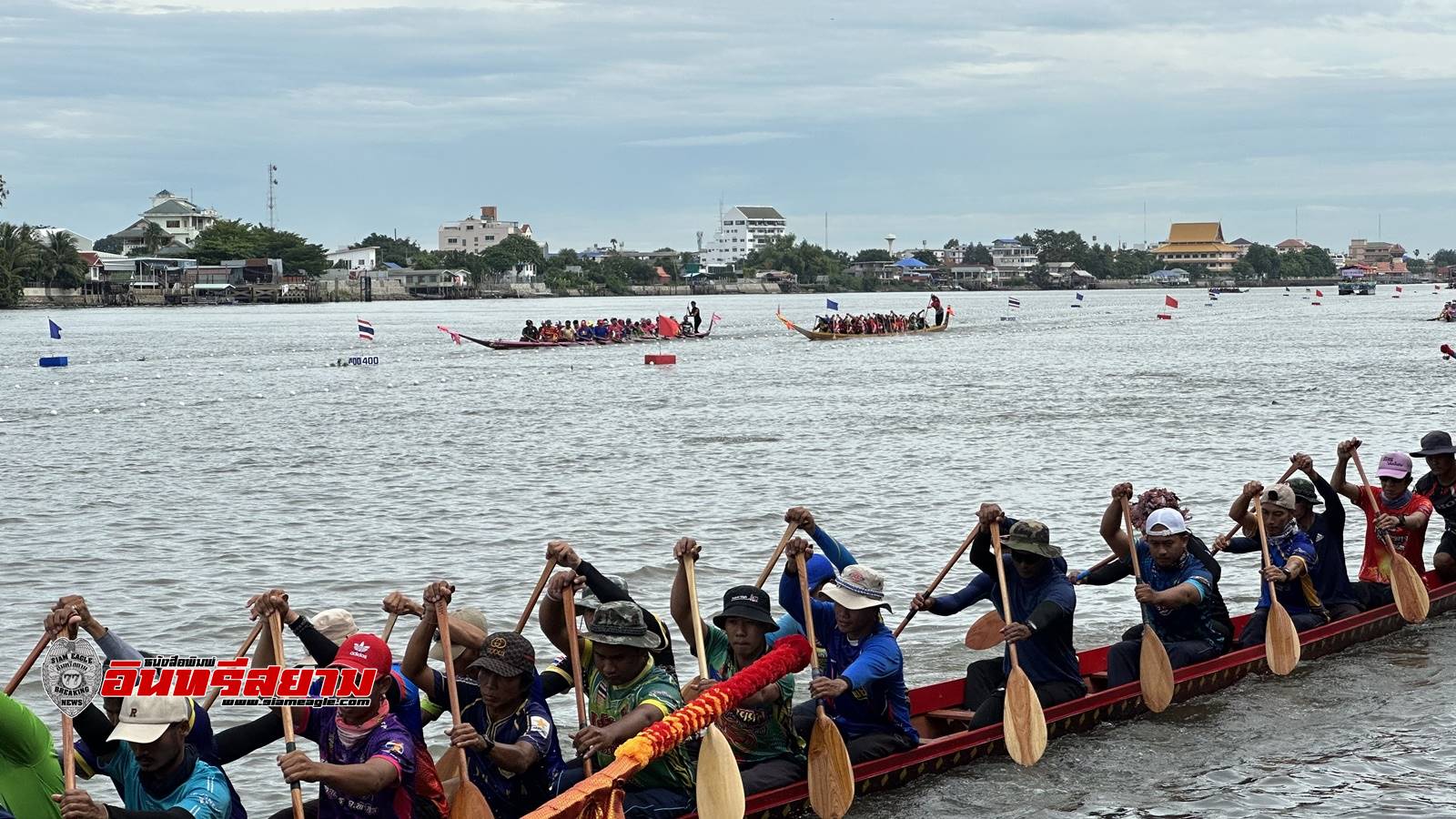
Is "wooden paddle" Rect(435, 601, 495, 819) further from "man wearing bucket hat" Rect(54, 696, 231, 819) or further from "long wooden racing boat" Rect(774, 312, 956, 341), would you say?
"long wooden racing boat" Rect(774, 312, 956, 341)

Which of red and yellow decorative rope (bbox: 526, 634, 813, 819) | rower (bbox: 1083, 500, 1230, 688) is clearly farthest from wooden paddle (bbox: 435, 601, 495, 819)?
rower (bbox: 1083, 500, 1230, 688)

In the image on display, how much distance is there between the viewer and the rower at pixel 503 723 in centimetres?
809

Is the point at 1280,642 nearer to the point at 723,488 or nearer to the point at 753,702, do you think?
the point at 753,702

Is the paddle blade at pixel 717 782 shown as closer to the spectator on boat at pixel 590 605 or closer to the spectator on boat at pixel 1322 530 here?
the spectator on boat at pixel 590 605

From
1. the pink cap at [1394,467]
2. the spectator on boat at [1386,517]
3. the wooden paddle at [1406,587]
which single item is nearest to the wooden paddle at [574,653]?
the spectator on boat at [1386,517]

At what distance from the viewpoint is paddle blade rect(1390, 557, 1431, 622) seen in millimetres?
14609

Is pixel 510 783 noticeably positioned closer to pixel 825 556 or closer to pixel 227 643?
pixel 825 556

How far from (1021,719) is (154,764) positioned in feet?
19.6

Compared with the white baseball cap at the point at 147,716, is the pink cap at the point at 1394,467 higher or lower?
higher

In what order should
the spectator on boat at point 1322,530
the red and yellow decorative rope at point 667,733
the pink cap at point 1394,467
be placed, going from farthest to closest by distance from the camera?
1. the pink cap at point 1394,467
2. the spectator on boat at point 1322,530
3. the red and yellow decorative rope at point 667,733

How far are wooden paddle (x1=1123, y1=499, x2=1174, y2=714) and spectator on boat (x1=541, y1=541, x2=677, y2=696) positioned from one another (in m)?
4.43

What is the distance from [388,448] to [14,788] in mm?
25478

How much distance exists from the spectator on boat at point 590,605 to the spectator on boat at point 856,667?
1144 mm

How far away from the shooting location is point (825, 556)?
1152cm
